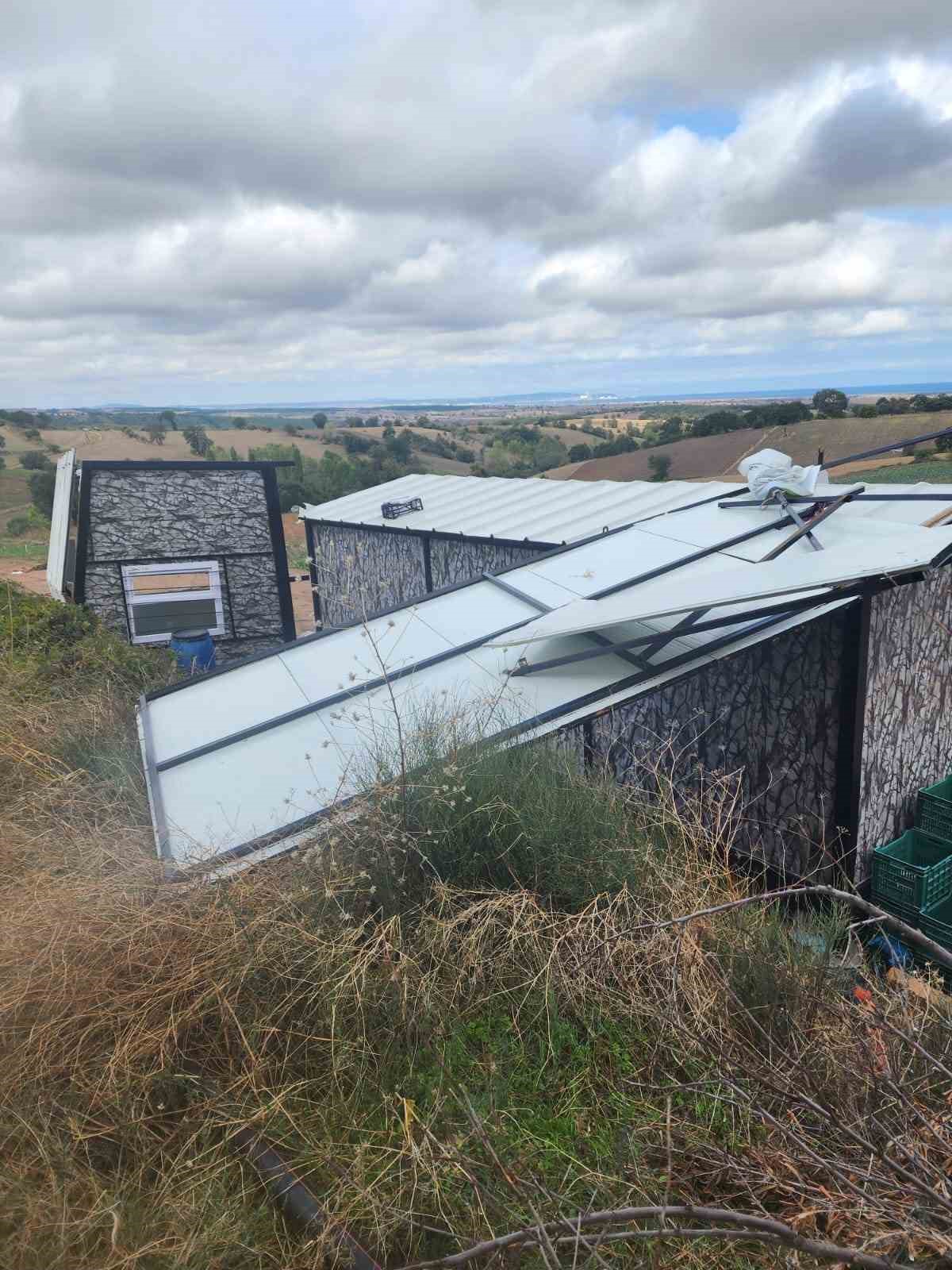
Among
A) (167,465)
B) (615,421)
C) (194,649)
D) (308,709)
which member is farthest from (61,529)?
(615,421)

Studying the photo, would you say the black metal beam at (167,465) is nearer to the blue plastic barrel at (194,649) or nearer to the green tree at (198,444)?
the blue plastic barrel at (194,649)

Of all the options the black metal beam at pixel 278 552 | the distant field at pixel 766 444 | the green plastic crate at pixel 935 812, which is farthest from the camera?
the distant field at pixel 766 444

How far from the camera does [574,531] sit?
1045 cm

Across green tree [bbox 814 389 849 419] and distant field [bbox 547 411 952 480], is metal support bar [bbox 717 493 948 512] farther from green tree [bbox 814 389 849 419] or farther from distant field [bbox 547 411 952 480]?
green tree [bbox 814 389 849 419]

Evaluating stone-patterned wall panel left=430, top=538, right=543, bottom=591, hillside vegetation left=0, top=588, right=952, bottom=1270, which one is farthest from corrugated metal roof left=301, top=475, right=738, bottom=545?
hillside vegetation left=0, top=588, right=952, bottom=1270

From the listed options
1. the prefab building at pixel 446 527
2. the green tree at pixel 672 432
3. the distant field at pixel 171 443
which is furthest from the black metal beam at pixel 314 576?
the green tree at pixel 672 432

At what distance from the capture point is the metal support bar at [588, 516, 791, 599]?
19.8 ft

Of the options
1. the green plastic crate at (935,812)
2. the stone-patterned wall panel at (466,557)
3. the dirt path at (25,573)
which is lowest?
the dirt path at (25,573)

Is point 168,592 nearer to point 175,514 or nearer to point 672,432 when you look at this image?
point 175,514

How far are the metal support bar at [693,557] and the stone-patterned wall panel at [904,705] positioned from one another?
3.67 ft

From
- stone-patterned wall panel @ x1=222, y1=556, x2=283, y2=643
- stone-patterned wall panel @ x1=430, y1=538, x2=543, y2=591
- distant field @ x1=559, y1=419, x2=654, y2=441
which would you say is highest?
distant field @ x1=559, y1=419, x2=654, y2=441

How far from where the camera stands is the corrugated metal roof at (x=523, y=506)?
10.8 m

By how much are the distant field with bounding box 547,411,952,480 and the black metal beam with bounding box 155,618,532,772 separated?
3974cm

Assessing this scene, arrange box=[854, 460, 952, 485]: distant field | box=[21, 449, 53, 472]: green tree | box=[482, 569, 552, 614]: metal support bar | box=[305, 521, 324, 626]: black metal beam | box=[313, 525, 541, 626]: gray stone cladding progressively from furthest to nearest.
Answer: box=[21, 449, 53, 472]: green tree, box=[854, 460, 952, 485]: distant field, box=[305, 521, 324, 626]: black metal beam, box=[313, 525, 541, 626]: gray stone cladding, box=[482, 569, 552, 614]: metal support bar
